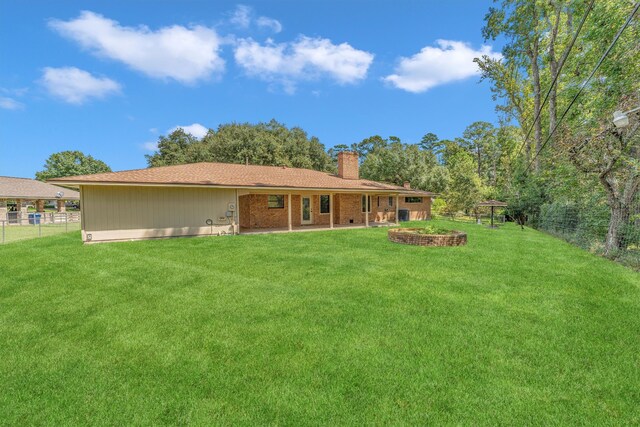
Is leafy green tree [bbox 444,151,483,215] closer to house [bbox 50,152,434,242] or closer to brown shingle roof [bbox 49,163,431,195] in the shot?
brown shingle roof [bbox 49,163,431,195]

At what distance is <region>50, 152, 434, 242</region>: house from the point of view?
1094 cm

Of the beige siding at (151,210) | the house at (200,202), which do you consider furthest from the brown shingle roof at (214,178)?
the beige siding at (151,210)

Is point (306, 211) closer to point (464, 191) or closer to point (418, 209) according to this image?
point (418, 209)

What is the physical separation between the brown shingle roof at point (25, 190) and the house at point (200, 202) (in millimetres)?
21257

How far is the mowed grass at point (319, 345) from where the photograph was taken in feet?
8.04

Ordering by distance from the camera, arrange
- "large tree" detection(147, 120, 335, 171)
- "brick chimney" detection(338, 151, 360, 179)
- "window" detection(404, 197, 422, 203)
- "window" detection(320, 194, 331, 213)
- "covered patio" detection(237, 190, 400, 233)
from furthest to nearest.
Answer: "large tree" detection(147, 120, 335, 171)
"window" detection(404, 197, 422, 203)
"brick chimney" detection(338, 151, 360, 179)
"window" detection(320, 194, 331, 213)
"covered patio" detection(237, 190, 400, 233)

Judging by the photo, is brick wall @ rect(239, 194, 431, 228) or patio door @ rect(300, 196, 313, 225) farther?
patio door @ rect(300, 196, 313, 225)

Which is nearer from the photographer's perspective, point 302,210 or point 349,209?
point 302,210

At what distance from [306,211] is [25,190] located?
28.1m

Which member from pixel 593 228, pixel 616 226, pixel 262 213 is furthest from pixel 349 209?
pixel 616 226

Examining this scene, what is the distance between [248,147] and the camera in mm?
31875

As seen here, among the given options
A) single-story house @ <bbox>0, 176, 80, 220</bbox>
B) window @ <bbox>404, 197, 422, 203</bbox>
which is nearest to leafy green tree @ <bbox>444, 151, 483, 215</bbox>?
window @ <bbox>404, 197, 422, 203</bbox>

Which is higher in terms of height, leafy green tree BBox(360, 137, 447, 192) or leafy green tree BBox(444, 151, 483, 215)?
leafy green tree BBox(360, 137, 447, 192)

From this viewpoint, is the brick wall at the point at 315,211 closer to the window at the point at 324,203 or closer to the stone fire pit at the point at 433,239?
the window at the point at 324,203
